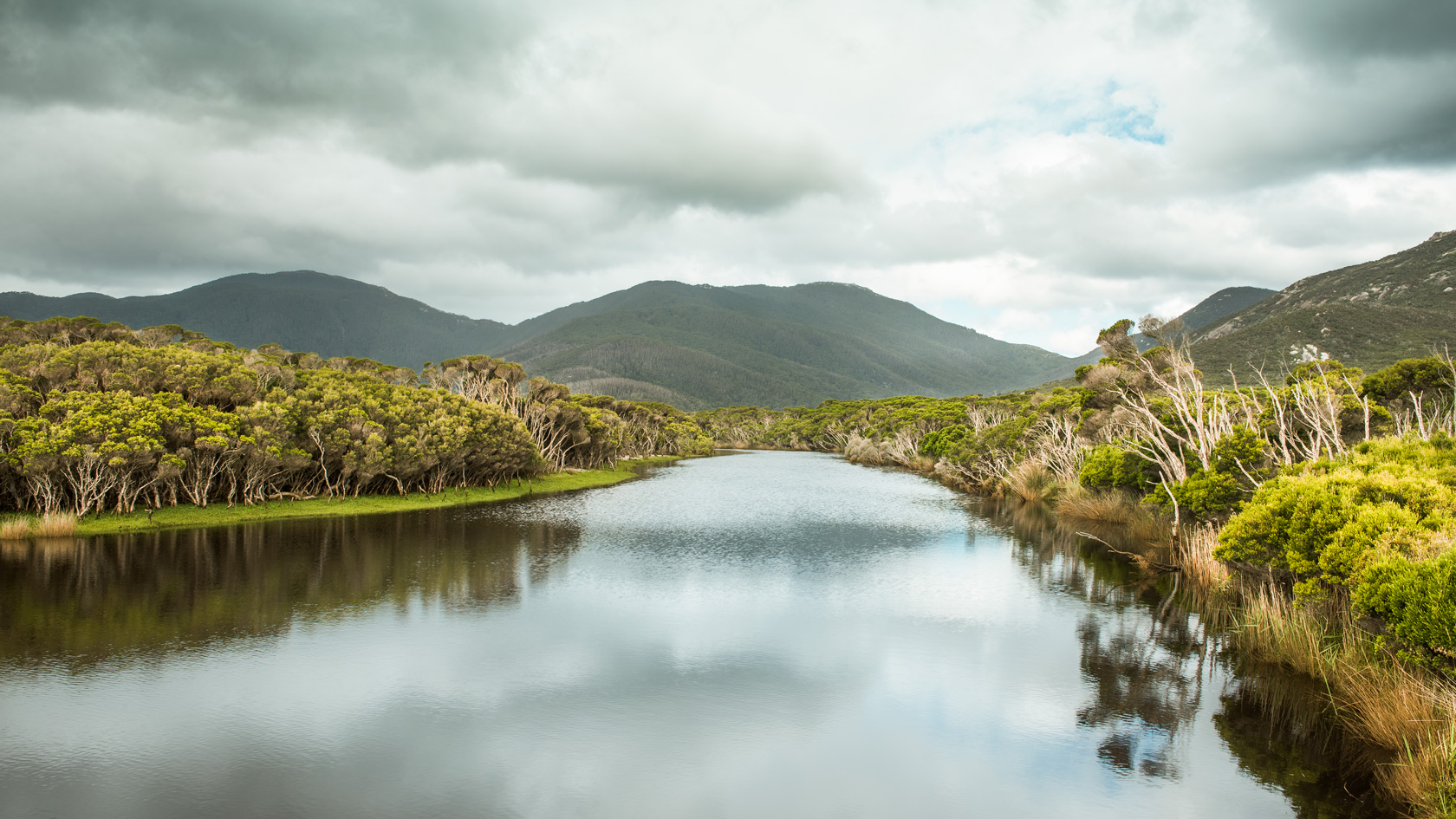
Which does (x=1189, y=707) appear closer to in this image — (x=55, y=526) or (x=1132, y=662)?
(x=1132, y=662)

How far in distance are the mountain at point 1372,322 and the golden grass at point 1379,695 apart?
64.1 m

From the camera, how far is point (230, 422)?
30094 mm

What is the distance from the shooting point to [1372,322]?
91438 mm

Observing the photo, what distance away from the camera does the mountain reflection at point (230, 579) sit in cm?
1534

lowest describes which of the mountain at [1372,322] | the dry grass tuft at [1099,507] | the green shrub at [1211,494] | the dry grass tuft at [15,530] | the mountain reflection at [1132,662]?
the mountain reflection at [1132,662]

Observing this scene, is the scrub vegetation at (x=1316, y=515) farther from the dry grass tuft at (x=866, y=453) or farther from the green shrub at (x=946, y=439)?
the dry grass tuft at (x=866, y=453)

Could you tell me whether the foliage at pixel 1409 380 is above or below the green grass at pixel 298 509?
above

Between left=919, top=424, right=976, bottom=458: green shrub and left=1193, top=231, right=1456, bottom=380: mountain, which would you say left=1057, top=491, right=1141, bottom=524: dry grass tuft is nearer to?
left=919, top=424, right=976, bottom=458: green shrub

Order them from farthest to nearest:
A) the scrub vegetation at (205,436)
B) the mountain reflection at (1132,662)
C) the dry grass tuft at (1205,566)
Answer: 1. the scrub vegetation at (205,436)
2. the dry grass tuft at (1205,566)
3. the mountain reflection at (1132,662)

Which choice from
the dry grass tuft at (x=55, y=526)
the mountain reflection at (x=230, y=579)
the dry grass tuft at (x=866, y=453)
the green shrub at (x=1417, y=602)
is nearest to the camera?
the green shrub at (x=1417, y=602)

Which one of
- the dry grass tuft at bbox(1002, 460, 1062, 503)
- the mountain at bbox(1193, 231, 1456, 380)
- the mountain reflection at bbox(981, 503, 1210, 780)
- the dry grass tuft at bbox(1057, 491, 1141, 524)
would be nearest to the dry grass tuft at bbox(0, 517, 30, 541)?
the mountain reflection at bbox(981, 503, 1210, 780)

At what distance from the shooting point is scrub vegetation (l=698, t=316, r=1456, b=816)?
910 cm

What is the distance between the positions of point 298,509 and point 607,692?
28.2 meters

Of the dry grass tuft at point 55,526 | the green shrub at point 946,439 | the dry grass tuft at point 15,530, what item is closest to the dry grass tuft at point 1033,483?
the green shrub at point 946,439
